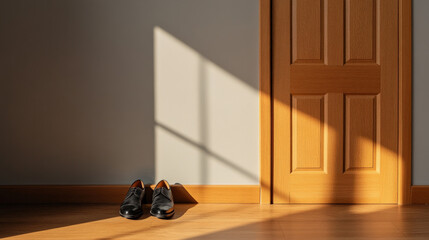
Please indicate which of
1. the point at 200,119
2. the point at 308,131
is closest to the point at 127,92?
the point at 200,119

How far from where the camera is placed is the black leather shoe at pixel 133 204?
6.44 ft

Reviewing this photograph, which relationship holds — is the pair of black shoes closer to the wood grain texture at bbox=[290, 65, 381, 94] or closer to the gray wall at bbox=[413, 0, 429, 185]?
the wood grain texture at bbox=[290, 65, 381, 94]

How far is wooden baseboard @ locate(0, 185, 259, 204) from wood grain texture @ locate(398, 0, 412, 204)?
2.85ft

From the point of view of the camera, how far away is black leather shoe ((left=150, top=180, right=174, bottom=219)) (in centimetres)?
197

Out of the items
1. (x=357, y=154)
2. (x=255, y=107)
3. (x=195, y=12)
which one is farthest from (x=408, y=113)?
(x=195, y=12)

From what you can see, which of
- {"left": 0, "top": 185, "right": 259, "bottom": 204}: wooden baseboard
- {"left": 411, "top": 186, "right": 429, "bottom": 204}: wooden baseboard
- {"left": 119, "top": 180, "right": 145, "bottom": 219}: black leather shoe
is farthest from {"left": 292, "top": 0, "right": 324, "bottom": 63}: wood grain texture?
{"left": 119, "top": 180, "right": 145, "bottom": 219}: black leather shoe

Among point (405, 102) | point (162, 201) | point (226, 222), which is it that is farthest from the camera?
point (405, 102)

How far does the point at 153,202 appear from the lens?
2.07 meters

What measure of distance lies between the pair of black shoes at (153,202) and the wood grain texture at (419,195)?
1.42 metres

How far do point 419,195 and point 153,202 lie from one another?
5.11 ft

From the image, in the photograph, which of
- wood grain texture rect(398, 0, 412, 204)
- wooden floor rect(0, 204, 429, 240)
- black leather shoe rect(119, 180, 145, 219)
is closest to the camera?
wooden floor rect(0, 204, 429, 240)

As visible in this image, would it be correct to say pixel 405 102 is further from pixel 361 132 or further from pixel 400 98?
pixel 361 132

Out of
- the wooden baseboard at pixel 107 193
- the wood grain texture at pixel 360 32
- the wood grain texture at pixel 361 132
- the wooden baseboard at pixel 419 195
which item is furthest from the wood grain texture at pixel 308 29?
the wooden baseboard at pixel 419 195

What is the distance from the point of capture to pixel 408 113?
227 cm
